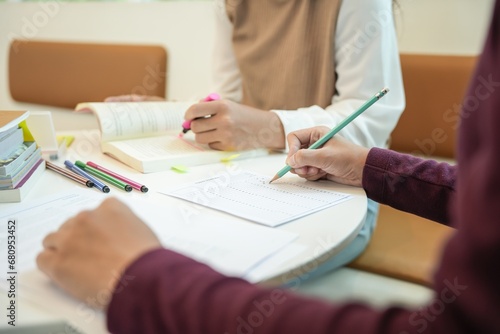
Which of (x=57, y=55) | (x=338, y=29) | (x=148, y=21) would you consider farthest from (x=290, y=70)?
(x=57, y=55)

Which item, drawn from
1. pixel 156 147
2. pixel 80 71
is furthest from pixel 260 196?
pixel 80 71

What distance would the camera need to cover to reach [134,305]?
0.40 meters

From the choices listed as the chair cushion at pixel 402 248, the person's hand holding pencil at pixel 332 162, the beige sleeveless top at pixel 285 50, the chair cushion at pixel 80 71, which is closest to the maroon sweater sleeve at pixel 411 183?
the person's hand holding pencil at pixel 332 162

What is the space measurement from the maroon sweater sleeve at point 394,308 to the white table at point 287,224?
9 centimetres

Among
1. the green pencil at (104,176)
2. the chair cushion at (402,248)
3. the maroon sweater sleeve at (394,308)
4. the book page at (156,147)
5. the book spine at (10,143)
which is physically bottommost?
the chair cushion at (402,248)

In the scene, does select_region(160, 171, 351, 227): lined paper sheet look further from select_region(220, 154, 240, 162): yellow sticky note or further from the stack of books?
the stack of books

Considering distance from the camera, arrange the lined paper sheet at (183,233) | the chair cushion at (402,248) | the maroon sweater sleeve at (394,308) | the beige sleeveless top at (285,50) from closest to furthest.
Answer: the maroon sweater sleeve at (394,308)
the lined paper sheet at (183,233)
the chair cushion at (402,248)
the beige sleeveless top at (285,50)

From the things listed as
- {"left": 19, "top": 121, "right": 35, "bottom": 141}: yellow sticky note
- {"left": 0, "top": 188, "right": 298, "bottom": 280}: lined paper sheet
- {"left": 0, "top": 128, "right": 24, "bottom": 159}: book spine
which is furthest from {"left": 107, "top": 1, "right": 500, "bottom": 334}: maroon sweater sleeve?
{"left": 19, "top": 121, "right": 35, "bottom": 141}: yellow sticky note

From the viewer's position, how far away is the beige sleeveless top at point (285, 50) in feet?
3.96

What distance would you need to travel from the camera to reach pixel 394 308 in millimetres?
382

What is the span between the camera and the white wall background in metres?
1.62

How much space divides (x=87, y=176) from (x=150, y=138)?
0.90ft

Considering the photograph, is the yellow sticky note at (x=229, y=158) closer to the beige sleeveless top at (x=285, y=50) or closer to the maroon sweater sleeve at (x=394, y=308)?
the beige sleeveless top at (x=285, y=50)

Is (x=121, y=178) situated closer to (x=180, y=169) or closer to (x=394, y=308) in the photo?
(x=180, y=169)
